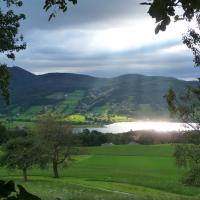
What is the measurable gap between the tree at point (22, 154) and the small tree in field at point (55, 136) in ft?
12.0

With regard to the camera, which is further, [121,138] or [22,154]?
[121,138]

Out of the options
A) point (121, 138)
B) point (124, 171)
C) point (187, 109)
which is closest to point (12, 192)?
point (187, 109)

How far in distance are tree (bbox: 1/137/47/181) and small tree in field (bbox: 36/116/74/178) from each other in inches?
145

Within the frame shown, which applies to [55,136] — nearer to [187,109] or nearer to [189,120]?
[189,120]

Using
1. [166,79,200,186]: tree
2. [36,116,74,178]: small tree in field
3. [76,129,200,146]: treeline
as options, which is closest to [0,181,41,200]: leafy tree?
[166,79,200,186]: tree

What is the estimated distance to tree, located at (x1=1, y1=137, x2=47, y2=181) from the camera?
74.4 metres

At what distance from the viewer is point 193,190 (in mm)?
54375

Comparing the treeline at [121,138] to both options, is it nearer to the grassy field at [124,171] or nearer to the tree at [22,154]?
the grassy field at [124,171]

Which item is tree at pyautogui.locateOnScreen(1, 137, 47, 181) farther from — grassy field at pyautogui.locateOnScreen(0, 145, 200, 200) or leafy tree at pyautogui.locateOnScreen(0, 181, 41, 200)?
leafy tree at pyautogui.locateOnScreen(0, 181, 41, 200)

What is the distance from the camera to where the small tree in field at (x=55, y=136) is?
265 feet

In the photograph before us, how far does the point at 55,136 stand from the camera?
82.4 meters

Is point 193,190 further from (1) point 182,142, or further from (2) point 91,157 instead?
(2) point 91,157

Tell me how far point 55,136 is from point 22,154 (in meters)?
8.89

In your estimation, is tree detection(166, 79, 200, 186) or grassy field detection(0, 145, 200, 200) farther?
grassy field detection(0, 145, 200, 200)
